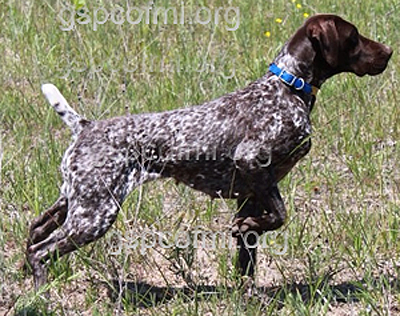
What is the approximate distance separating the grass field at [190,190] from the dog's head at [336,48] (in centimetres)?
44

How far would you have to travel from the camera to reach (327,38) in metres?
5.23

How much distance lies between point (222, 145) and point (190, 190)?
36.9 inches

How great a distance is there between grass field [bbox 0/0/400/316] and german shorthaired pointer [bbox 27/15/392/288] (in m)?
0.20

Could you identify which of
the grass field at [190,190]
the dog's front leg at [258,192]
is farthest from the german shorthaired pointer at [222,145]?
the grass field at [190,190]

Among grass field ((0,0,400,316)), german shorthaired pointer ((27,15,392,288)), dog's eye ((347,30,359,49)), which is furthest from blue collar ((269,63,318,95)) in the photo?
grass field ((0,0,400,316))

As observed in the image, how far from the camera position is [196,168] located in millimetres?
5348

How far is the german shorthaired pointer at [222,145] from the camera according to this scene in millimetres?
5199

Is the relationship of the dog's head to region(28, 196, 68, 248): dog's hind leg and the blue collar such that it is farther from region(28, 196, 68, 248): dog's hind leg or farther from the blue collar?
region(28, 196, 68, 248): dog's hind leg

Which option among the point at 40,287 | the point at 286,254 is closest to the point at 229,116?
the point at 286,254

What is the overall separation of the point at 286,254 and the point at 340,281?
36 centimetres

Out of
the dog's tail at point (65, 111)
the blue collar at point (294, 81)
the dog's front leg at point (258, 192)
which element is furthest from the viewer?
the dog's tail at point (65, 111)

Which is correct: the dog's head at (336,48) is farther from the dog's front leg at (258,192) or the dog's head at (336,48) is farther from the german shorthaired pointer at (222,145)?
the dog's front leg at (258,192)

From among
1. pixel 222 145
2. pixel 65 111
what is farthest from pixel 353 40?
pixel 65 111

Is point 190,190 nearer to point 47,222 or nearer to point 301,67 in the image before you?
point 47,222
